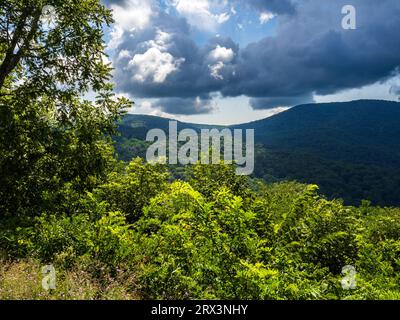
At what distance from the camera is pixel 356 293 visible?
215 inches

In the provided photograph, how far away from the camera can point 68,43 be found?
13281 mm

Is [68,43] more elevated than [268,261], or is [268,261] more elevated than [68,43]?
[68,43]

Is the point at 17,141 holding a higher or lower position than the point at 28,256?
higher

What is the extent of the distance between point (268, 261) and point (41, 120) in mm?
10517

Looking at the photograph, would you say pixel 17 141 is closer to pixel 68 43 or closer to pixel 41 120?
pixel 41 120

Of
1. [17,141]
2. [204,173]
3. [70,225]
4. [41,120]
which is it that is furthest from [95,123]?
[70,225]

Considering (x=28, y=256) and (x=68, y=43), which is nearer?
(x=28, y=256)
